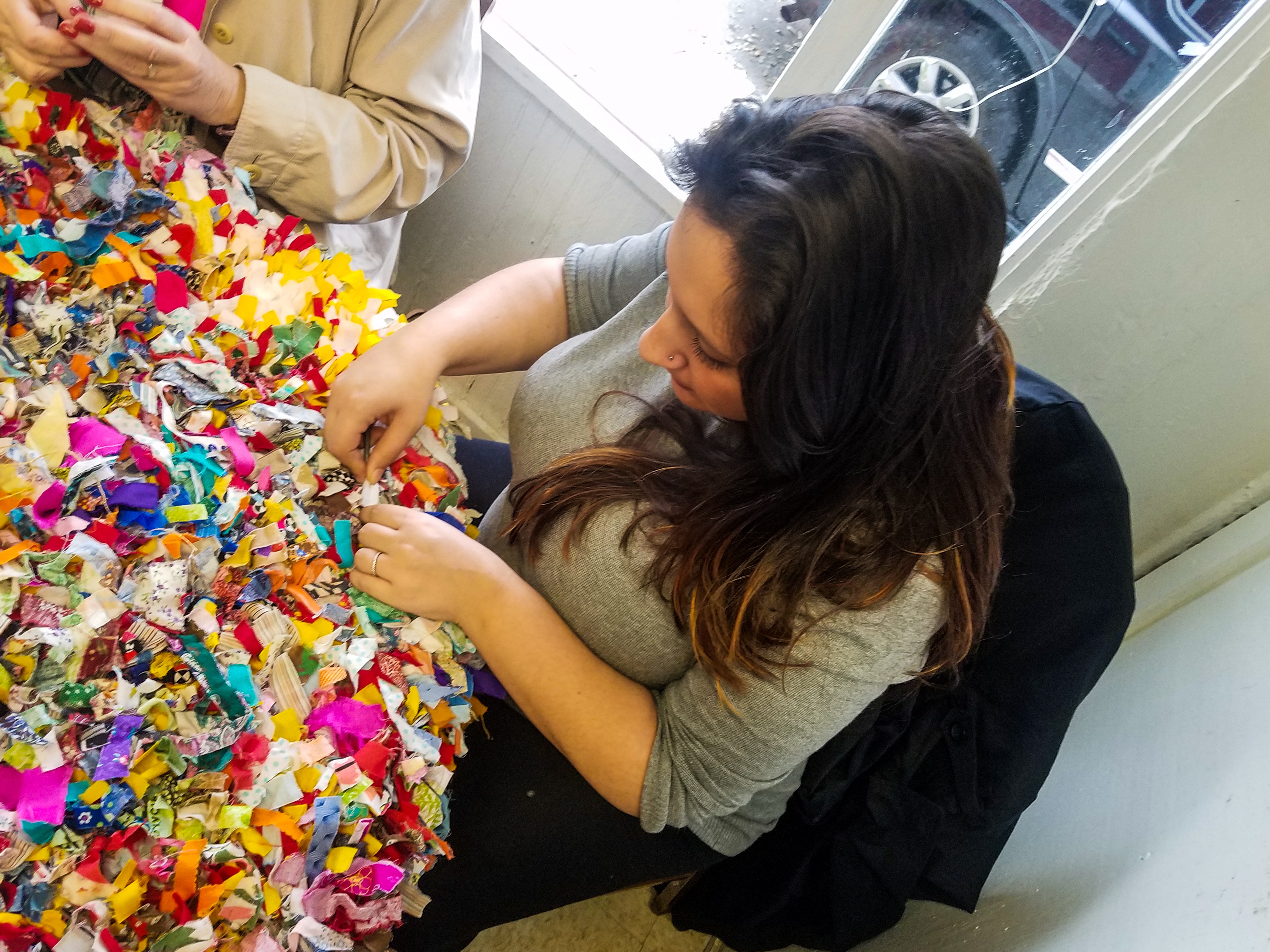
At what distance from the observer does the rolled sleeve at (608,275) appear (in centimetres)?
111

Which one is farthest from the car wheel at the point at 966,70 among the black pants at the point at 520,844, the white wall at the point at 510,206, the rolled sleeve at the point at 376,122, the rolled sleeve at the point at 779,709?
the black pants at the point at 520,844

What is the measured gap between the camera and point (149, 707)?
61 centimetres

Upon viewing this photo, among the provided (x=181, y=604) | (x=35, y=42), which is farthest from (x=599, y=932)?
(x=35, y=42)

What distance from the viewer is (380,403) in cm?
86

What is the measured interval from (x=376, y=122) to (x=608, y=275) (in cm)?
35

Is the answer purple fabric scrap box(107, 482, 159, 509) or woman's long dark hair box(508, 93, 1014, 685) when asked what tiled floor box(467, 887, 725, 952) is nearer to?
woman's long dark hair box(508, 93, 1014, 685)

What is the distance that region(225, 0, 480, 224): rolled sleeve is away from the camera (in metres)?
0.95

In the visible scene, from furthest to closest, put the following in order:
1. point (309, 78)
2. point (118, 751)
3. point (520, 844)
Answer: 1. point (309, 78)
2. point (520, 844)
3. point (118, 751)

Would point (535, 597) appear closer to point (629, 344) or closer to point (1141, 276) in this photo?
point (629, 344)

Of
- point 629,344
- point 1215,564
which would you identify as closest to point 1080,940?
point 1215,564

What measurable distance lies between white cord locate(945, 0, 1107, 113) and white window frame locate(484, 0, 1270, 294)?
159 millimetres

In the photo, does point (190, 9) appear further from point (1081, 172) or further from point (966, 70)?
point (1081, 172)

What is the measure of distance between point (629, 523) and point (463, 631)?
8.0 inches

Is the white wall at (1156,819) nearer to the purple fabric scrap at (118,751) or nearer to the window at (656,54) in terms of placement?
the purple fabric scrap at (118,751)
